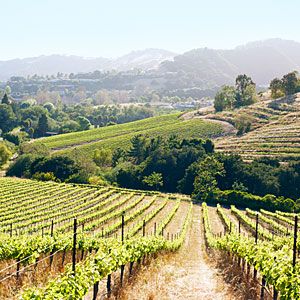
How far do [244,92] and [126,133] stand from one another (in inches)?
1531

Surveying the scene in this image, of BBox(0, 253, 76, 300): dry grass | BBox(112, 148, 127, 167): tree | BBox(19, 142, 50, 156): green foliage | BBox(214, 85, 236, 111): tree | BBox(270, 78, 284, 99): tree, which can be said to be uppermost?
BBox(270, 78, 284, 99): tree

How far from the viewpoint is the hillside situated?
8100 centimetres

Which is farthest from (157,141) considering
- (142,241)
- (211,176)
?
(142,241)

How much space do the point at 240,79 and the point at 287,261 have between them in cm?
11984

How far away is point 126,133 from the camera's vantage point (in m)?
118

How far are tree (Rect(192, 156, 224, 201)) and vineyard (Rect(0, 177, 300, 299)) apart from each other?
2.78 meters

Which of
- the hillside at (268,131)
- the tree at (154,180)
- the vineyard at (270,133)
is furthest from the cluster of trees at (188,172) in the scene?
the hillside at (268,131)

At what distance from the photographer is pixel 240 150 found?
280ft

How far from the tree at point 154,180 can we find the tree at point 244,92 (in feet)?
201

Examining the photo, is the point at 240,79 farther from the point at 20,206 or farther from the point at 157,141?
the point at 20,206

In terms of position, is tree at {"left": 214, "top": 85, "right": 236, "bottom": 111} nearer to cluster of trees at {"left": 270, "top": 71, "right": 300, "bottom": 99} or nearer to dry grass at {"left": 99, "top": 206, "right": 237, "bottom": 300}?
cluster of trees at {"left": 270, "top": 71, "right": 300, "bottom": 99}

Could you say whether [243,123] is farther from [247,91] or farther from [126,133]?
[126,133]

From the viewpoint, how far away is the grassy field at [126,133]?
103 m

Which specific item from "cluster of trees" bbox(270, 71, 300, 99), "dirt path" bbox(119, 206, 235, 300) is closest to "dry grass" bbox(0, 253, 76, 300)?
"dirt path" bbox(119, 206, 235, 300)
